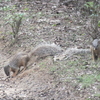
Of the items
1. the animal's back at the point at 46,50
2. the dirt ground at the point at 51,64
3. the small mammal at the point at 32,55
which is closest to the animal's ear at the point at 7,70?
the small mammal at the point at 32,55

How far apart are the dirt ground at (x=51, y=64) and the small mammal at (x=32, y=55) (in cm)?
24

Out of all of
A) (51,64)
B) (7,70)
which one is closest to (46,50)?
(51,64)

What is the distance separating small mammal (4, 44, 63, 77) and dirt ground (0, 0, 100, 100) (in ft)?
0.80

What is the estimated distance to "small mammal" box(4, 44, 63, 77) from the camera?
6842mm

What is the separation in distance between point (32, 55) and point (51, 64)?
104cm

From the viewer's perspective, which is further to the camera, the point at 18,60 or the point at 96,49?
the point at 18,60

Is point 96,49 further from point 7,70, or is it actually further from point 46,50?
point 7,70

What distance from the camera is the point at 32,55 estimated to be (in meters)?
7.01

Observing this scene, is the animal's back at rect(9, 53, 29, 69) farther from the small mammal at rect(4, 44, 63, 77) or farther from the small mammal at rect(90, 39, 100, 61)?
the small mammal at rect(90, 39, 100, 61)

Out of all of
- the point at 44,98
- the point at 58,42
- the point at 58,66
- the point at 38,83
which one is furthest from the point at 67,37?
the point at 44,98

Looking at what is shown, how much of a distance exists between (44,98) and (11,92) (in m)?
0.90

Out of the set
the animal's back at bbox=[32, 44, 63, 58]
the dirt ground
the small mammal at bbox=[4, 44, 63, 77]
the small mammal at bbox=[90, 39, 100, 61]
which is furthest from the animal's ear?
the small mammal at bbox=[90, 39, 100, 61]

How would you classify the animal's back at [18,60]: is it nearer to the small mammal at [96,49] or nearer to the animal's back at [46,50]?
the animal's back at [46,50]

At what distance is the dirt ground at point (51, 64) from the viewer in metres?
4.85
